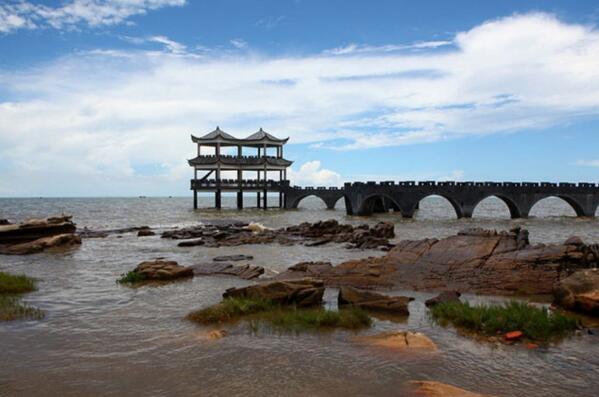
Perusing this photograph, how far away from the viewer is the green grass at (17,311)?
11.1 meters

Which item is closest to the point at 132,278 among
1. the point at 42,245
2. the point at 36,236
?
the point at 42,245

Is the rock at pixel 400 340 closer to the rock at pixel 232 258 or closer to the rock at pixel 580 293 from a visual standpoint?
the rock at pixel 580 293

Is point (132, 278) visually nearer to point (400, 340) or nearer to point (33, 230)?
point (400, 340)

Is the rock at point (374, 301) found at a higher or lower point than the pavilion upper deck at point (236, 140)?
lower

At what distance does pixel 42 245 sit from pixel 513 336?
80.6 feet

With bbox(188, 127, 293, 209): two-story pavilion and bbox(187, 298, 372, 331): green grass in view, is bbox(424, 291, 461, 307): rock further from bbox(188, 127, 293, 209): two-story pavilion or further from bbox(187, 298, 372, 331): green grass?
bbox(188, 127, 293, 209): two-story pavilion

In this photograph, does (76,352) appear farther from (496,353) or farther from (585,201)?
(585,201)

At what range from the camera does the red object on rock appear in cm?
955

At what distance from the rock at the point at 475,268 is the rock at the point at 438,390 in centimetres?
769

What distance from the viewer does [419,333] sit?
9.55 m

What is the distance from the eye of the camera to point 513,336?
9570mm

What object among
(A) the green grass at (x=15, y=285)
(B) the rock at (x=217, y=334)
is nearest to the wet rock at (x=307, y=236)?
(A) the green grass at (x=15, y=285)

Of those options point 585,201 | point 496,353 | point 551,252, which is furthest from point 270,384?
point 585,201

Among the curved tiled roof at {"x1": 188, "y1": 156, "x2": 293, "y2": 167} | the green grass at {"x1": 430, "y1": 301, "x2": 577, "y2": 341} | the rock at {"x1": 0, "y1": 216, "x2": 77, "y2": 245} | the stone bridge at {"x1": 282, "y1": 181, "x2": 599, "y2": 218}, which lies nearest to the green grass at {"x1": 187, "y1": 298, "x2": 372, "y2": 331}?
the green grass at {"x1": 430, "y1": 301, "x2": 577, "y2": 341}
